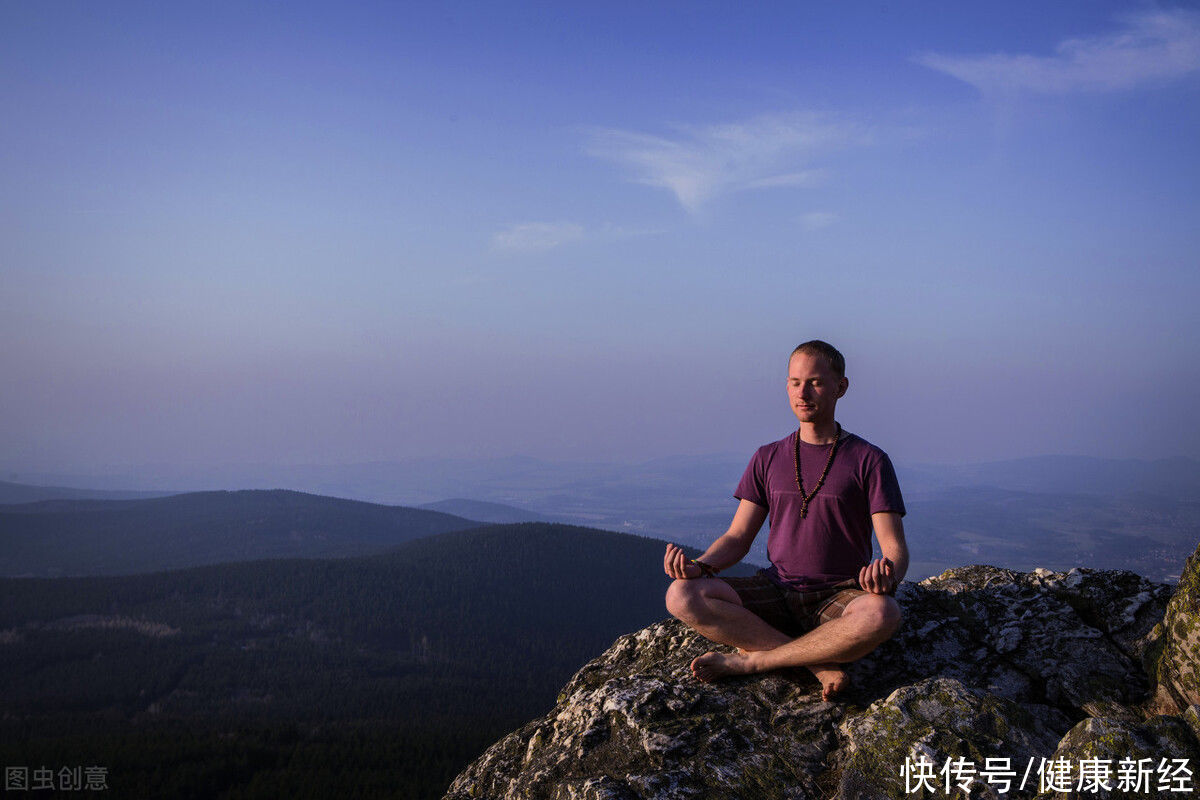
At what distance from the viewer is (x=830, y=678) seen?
7754 mm

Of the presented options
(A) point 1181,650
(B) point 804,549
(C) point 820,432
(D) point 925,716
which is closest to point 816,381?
(C) point 820,432

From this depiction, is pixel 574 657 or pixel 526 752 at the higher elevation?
pixel 526 752

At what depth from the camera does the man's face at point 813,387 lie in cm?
818

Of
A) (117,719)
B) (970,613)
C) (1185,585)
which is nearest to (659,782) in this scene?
(970,613)

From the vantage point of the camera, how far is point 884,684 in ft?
27.0

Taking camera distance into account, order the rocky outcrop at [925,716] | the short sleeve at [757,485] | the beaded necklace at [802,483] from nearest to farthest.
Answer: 1. the rocky outcrop at [925,716]
2. the beaded necklace at [802,483]
3. the short sleeve at [757,485]

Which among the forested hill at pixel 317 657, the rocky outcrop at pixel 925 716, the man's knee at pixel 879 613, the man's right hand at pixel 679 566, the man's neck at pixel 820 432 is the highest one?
the man's neck at pixel 820 432

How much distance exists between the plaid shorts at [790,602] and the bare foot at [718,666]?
0.47m

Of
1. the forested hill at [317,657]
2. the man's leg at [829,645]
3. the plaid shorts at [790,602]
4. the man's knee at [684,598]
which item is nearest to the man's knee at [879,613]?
the man's leg at [829,645]

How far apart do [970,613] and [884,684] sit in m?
1.94

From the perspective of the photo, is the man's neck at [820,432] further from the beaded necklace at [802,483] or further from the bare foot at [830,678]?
the bare foot at [830,678]

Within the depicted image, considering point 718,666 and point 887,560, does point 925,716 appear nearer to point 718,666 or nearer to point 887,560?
point 887,560

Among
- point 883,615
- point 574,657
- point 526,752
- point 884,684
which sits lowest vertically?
point 574,657

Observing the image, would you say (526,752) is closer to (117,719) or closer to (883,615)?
(883,615)
